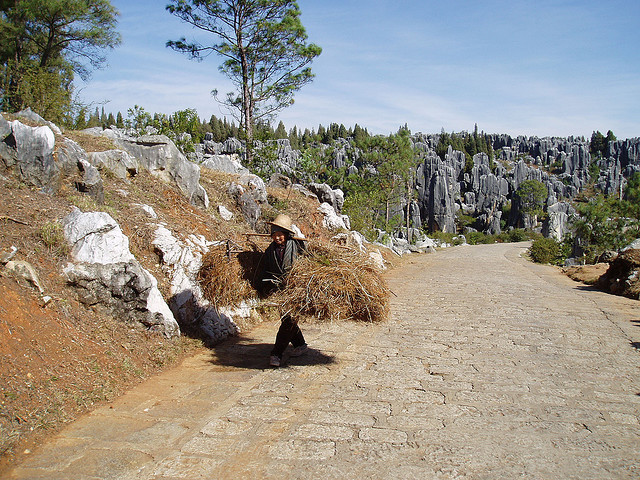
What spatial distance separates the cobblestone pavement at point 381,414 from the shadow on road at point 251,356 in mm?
39

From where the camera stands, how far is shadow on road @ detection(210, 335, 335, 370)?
20.4ft

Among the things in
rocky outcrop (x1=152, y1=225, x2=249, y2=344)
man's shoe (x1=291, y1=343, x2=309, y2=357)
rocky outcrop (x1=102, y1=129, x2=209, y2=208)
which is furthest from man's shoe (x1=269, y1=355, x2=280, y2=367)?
rocky outcrop (x1=102, y1=129, x2=209, y2=208)

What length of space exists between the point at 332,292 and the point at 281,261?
91cm

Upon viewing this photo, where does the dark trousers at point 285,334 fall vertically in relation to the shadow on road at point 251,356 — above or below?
above

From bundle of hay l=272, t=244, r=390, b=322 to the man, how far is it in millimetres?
184

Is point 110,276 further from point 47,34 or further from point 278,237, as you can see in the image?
point 47,34

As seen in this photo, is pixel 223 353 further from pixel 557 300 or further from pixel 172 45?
pixel 172 45

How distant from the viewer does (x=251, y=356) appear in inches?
258

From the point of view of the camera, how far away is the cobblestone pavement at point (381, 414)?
355cm

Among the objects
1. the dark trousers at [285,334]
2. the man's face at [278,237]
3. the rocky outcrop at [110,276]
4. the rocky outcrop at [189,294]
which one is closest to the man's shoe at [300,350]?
the dark trousers at [285,334]

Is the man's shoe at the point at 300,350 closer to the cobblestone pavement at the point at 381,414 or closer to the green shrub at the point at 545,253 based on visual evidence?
the cobblestone pavement at the point at 381,414

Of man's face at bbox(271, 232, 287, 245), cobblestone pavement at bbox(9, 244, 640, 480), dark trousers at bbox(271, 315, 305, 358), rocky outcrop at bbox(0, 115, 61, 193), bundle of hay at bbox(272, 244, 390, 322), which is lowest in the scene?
cobblestone pavement at bbox(9, 244, 640, 480)

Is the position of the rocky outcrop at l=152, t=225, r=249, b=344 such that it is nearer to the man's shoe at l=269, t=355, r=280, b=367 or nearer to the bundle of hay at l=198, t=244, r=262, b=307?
the bundle of hay at l=198, t=244, r=262, b=307

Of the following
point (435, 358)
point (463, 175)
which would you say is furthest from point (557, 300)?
point (463, 175)
